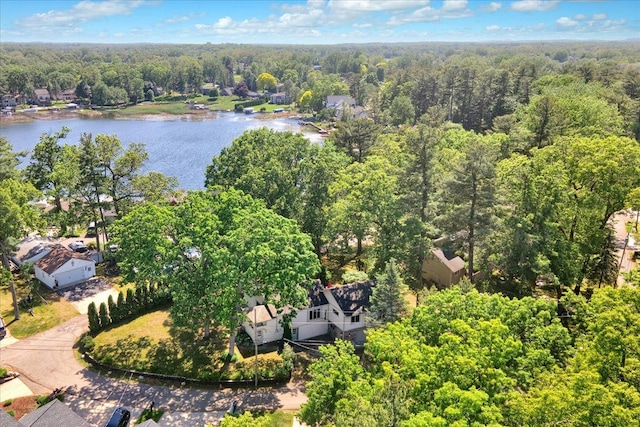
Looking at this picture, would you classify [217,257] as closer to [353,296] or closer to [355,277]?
[353,296]

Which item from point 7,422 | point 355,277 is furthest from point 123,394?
point 355,277

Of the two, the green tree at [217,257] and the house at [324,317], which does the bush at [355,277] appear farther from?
the green tree at [217,257]

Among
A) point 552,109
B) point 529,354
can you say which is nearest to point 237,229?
point 529,354

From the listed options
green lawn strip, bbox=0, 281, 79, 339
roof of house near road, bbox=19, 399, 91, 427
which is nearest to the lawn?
green lawn strip, bbox=0, 281, 79, 339

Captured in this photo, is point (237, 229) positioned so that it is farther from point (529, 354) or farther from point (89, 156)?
point (89, 156)

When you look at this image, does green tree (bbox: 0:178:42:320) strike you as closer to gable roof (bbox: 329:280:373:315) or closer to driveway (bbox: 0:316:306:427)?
driveway (bbox: 0:316:306:427)

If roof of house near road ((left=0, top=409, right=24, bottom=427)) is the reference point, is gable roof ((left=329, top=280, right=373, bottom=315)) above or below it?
below
